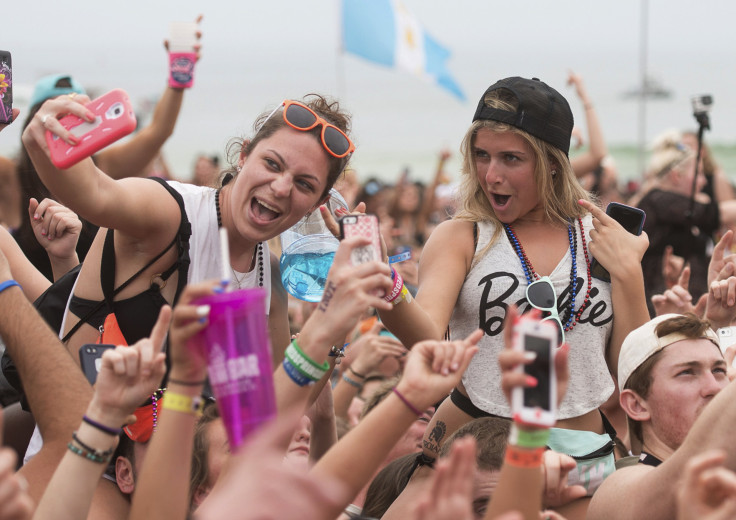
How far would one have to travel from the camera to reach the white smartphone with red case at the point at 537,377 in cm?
A: 175

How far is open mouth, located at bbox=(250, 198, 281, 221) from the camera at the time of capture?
9.42 feet

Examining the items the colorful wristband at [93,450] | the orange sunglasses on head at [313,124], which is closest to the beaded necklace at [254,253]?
the orange sunglasses on head at [313,124]

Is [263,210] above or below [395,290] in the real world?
above

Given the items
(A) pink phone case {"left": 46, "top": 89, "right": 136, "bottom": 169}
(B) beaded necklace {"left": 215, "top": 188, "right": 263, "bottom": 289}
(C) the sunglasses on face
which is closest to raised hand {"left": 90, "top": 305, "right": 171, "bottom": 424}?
(A) pink phone case {"left": 46, "top": 89, "right": 136, "bottom": 169}

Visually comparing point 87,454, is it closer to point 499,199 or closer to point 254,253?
point 254,253

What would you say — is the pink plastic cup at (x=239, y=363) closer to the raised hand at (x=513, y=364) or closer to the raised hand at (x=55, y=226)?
the raised hand at (x=513, y=364)

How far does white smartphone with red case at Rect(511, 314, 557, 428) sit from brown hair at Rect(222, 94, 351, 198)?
4.54 feet

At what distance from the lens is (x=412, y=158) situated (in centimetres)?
2339

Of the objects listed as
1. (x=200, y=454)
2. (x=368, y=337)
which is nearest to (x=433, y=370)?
(x=200, y=454)

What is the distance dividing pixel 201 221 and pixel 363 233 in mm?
825

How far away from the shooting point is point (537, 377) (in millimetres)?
1778

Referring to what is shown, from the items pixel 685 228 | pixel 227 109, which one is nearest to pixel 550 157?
pixel 685 228

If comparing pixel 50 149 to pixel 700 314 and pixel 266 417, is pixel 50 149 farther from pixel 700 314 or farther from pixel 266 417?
pixel 700 314

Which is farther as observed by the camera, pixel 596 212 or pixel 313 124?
pixel 596 212
